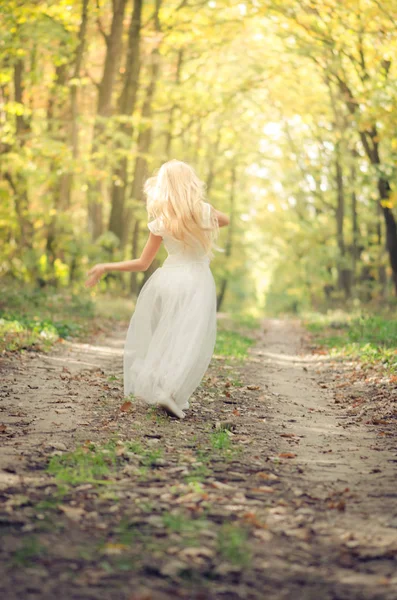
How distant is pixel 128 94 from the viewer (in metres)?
23.2

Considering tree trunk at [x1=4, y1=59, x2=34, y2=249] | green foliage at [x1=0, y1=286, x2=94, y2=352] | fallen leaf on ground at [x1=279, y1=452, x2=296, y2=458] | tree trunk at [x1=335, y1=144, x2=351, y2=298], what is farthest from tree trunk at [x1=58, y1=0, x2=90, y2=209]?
fallen leaf on ground at [x1=279, y1=452, x2=296, y2=458]

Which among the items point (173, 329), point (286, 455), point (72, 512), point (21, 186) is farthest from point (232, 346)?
point (21, 186)

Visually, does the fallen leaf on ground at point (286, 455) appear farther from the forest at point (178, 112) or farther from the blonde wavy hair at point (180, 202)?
Answer: the forest at point (178, 112)

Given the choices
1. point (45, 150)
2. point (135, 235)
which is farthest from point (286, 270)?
point (45, 150)

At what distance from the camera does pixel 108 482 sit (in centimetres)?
484

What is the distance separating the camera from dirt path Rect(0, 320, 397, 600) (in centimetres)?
343

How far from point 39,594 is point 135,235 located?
88.9 ft

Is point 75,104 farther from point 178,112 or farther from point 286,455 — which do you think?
point 286,455

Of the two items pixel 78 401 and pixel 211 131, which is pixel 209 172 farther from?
pixel 78 401

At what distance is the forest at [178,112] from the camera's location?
18.4m

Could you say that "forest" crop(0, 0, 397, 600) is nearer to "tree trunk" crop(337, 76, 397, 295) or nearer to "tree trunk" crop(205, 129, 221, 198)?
"tree trunk" crop(337, 76, 397, 295)

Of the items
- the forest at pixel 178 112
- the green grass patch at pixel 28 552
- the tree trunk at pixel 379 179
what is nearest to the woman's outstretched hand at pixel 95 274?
the green grass patch at pixel 28 552

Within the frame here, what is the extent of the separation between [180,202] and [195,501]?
3.29 m

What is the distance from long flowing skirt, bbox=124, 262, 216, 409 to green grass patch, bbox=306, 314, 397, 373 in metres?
4.31
